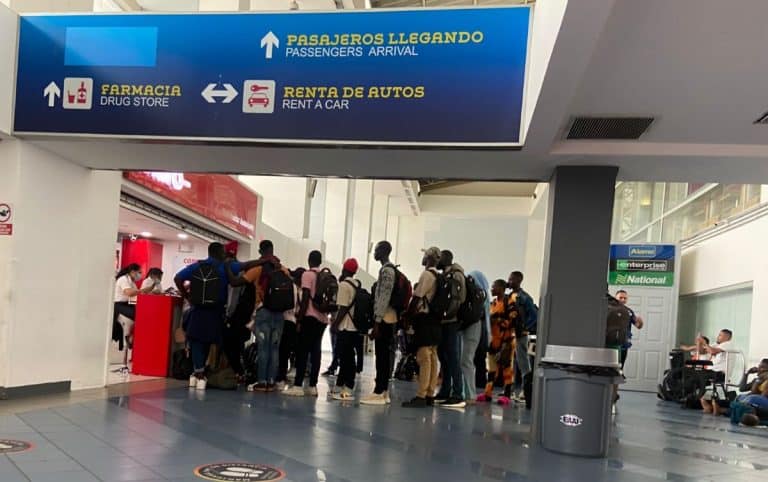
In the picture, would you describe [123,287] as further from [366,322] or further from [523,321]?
[523,321]

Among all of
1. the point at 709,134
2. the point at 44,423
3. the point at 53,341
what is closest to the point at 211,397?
the point at 53,341

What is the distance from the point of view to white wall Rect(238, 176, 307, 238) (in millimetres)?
15711

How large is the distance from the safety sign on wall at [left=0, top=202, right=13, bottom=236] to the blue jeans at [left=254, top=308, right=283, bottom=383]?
8.44 ft

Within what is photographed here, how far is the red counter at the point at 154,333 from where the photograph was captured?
8.09 meters

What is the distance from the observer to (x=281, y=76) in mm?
5246

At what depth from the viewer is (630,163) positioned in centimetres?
543

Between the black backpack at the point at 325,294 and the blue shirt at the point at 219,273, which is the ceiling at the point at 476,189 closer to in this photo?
the black backpack at the point at 325,294

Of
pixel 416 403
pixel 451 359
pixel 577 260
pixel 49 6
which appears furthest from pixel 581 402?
pixel 49 6

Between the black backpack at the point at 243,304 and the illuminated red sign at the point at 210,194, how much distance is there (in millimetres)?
1479

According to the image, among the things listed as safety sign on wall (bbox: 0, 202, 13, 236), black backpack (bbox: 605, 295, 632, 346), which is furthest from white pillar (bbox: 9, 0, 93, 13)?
black backpack (bbox: 605, 295, 632, 346)

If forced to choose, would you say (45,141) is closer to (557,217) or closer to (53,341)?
(53,341)

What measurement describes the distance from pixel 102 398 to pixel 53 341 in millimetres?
728

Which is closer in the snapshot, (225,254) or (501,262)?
(225,254)

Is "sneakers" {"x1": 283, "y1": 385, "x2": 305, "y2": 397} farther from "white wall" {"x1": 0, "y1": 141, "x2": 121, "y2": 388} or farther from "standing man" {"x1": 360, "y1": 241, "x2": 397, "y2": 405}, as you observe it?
"white wall" {"x1": 0, "y1": 141, "x2": 121, "y2": 388}
